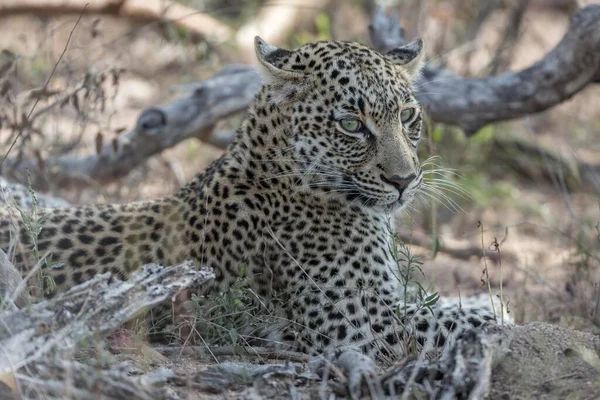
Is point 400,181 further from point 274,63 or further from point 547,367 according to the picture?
point 547,367

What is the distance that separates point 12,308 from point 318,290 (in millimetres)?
2090

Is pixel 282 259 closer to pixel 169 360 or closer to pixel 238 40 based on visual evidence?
pixel 169 360

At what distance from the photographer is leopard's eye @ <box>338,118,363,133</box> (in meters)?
6.26

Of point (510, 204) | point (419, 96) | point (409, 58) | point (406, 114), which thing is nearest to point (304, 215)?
point (406, 114)

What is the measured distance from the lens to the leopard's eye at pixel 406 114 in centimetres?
643

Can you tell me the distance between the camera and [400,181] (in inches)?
242

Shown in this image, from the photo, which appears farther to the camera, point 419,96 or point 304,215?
point 419,96

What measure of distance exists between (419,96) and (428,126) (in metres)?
1.47

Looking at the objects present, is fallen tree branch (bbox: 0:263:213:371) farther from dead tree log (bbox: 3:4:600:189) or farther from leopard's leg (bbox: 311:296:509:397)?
dead tree log (bbox: 3:4:600:189)

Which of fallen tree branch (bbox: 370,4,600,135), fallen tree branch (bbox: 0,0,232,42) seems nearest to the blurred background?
fallen tree branch (bbox: 0,0,232,42)

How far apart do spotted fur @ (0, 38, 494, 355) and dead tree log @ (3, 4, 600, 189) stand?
247 cm

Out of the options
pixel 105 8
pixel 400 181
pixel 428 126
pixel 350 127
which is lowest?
pixel 400 181

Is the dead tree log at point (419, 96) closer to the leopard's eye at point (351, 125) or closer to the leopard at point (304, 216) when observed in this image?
the leopard at point (304, 216)

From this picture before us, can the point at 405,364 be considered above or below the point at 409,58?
below
